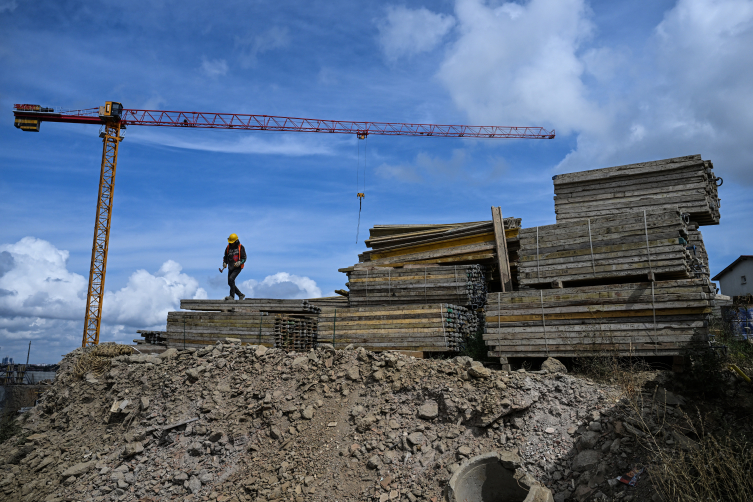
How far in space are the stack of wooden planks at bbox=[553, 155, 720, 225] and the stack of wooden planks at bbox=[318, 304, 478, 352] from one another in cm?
367

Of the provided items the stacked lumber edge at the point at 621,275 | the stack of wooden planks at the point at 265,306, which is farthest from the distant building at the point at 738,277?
the stack of wooden planks at the point at 265,306

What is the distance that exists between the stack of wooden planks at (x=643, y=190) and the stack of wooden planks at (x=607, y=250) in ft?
4.57

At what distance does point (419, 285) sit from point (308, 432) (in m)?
5.12

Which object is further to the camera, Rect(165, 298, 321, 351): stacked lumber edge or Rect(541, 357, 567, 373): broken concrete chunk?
Rect(165, 298, 321, 351): stacked lumber edge

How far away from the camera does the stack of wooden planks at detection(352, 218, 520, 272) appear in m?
12.6

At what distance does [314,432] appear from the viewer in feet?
28.4

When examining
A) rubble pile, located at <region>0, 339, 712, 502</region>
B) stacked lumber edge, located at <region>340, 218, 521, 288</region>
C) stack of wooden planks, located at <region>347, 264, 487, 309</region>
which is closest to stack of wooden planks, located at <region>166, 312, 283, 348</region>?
rubble pile, located at <region>0, 339, 712, 502</region>

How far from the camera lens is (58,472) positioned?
394 inches

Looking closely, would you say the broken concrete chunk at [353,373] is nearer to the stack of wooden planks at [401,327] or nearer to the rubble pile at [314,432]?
the rubble pile at [314,432]

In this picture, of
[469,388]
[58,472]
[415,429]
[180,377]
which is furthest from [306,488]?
[58,472]

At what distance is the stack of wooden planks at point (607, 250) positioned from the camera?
9273 mm

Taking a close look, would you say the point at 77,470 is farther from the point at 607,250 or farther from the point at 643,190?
the point at 643,190

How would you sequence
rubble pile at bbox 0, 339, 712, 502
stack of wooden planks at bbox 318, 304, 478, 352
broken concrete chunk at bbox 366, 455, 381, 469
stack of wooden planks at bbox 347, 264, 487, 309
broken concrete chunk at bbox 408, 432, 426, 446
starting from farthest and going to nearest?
stack of wooden planks at bbox 347, 264, 487, 309 < stack of wooden planks at bbox 318, 304, 478, 352 < broken concrete chunk at bbox 408, 432, 426, 446 < broken concrete chunk at bbox 366, 455, 381, 469 < rubble pile at bbox 0, 339, 712, 502

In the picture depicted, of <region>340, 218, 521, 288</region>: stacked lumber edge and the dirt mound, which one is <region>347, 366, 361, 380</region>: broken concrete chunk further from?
<region>340, 218, 521, 288</region>: stacked lumber edge
